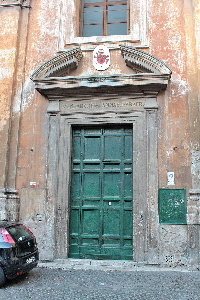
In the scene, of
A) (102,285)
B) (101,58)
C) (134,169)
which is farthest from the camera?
(101,58)

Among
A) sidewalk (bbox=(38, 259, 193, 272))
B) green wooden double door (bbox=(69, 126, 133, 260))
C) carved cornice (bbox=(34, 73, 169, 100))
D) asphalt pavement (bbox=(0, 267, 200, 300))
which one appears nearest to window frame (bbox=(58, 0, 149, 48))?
carved cornice (bbox=(34, 73, 169, 100))

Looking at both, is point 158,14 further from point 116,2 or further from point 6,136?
point 6,136

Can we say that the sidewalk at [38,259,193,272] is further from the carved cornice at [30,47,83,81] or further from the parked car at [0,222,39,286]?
the carved cornice at [30,47,83,81]

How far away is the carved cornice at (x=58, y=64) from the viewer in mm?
7549

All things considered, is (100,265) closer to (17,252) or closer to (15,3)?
(17,252)

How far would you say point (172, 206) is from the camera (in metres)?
6.97

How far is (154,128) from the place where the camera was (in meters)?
7.29

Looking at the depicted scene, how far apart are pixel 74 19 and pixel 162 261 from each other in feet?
20.0

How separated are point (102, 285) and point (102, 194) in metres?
2.29

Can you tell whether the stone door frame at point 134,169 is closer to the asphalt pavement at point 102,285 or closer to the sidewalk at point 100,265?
the sidewalk at point 100,265

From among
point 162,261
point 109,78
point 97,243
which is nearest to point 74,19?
point 109,78

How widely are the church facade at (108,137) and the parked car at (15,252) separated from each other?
5.16 ft

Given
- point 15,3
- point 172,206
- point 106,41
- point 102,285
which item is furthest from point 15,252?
point 15,3

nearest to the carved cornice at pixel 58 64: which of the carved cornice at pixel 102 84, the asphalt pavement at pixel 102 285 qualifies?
the carved cornice at pixel 102 84
